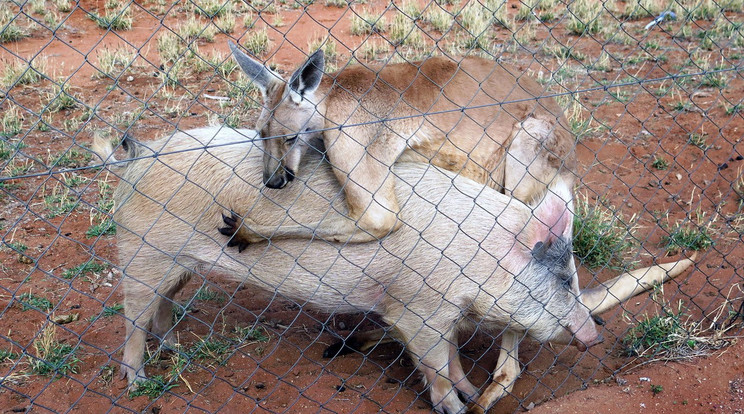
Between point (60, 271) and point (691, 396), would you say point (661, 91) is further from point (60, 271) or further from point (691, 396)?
point (60, 271)

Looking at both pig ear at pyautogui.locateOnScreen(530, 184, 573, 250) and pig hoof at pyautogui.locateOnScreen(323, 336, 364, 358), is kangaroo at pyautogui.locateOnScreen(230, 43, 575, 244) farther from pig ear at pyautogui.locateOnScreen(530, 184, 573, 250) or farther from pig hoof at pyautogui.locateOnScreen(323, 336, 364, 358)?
pig hoof at pyautogui.locateOnScreen(323, 336, 364, 358)

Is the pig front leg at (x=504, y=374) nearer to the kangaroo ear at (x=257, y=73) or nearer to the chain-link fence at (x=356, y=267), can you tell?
the chain-link fence at (x=356, y=267)

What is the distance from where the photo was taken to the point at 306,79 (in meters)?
3.95

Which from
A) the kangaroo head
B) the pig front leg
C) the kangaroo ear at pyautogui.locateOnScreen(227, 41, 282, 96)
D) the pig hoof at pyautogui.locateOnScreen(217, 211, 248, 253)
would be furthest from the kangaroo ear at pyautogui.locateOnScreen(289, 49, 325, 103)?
the pig front leg

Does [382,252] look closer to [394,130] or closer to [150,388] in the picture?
[394,130]

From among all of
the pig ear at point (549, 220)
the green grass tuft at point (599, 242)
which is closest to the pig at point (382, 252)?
the pig ear at point (549, 220)

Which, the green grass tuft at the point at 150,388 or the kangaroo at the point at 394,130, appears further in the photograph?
the green grass tuft at the point at 150,388

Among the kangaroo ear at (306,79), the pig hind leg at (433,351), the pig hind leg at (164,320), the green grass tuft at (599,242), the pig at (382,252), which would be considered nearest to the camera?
the kangaroo ear at (306,79)

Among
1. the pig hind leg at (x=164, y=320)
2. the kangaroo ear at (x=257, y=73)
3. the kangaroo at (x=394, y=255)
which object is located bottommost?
the pig hind leg at (x=164, y=320)

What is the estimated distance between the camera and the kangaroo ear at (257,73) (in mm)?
3972

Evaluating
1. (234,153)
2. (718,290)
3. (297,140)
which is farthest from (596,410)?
(234,153)

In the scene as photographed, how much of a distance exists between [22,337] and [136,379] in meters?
0.87

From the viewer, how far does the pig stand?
412cm

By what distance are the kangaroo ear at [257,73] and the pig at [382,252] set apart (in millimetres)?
373
